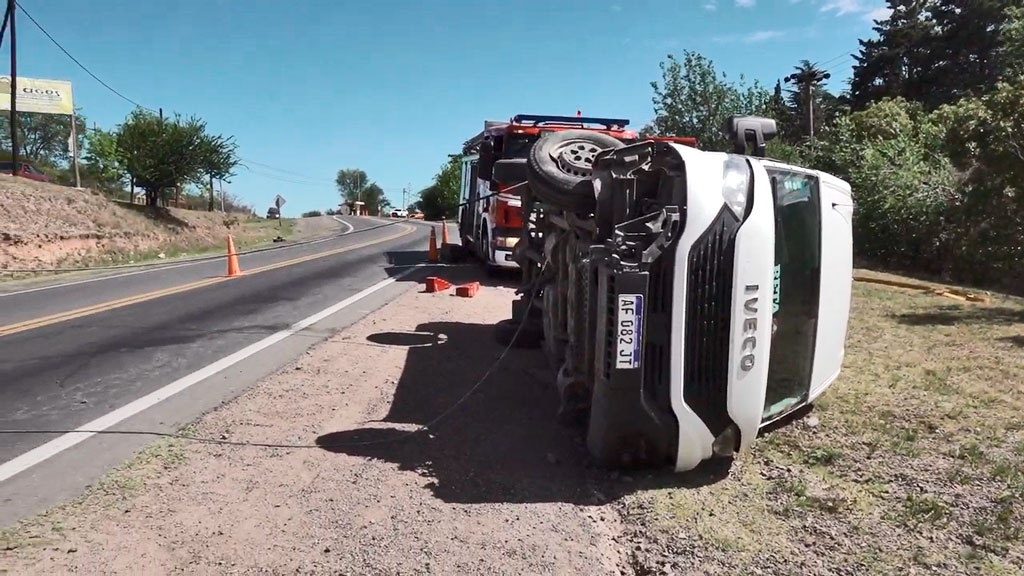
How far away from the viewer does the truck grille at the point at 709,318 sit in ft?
13.7

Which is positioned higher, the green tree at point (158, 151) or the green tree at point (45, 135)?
the green tree at point (45, 135)

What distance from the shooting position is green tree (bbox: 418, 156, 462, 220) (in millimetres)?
73375

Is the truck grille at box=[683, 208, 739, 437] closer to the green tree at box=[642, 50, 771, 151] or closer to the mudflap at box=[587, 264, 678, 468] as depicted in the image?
the mudflap at box=[587, 264, 678, 468]

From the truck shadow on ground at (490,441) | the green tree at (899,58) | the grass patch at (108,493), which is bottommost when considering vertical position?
the grass patch at (108,493)

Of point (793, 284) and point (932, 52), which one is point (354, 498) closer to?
point (793, 284)

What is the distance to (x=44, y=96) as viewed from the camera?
3794cm

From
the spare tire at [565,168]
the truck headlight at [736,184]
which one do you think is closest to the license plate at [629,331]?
the truck headlight at [736,184]

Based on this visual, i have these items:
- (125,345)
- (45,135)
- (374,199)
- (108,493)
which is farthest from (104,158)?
(374,199)

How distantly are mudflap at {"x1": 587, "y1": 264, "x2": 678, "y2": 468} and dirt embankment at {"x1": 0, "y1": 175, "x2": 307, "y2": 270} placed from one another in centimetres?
2323

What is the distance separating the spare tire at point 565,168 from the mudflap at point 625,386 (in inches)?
41.2

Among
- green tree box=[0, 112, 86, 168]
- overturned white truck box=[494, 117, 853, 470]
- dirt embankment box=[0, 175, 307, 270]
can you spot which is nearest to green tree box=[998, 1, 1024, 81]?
overturned white truck box=[494, 117, 853, 470]

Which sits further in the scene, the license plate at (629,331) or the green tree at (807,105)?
the green tree at (807,105)

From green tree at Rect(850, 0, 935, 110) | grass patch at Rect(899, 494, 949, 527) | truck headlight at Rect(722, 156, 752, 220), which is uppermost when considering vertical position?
green tree at Rect(850, 0, 935, 110)

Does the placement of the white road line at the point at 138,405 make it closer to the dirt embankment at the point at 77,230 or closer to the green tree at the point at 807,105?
the dirt embankment at the point at 77,230
